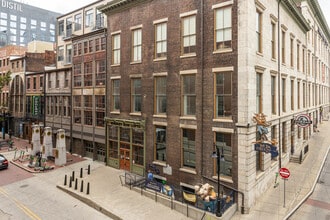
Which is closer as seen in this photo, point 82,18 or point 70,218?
point 70,218

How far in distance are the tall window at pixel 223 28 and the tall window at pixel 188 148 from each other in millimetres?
6236

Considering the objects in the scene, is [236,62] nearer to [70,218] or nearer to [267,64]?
[267,64]

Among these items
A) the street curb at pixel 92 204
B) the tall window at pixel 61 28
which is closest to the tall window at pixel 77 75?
the tall window at pixel 61 28

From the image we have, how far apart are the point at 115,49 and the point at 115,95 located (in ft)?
14.8

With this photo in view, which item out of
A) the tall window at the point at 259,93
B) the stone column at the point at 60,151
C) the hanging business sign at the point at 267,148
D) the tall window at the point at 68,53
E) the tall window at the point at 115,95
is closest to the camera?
the hanging business sign at the point at 267,148

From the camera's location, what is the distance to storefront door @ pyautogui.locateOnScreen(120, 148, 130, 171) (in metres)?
21.7

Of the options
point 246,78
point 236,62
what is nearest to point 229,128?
point 246,78

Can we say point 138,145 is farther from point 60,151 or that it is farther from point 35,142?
point 35,142

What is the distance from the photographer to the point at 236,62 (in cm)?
1440

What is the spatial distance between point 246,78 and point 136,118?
10.3 m

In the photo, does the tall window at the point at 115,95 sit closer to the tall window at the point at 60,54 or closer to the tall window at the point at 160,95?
the tall window at the point at 160,95

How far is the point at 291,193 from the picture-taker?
1570 centimetres

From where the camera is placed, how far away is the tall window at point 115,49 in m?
22.8

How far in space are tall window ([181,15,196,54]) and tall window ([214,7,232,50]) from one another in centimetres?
176
